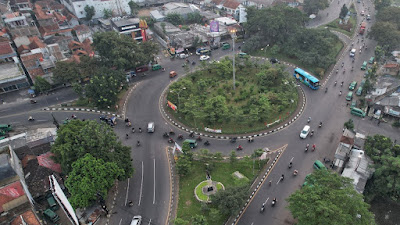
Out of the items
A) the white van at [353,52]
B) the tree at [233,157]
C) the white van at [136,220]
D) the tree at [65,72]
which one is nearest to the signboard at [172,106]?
the tree at [233,157]

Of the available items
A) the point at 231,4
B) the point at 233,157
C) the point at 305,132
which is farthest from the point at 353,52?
the point at 233,157

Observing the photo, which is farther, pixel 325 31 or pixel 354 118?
pixel 325 31

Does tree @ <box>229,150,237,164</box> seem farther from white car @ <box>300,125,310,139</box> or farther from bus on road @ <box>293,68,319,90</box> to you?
bus on road @ <box>293,68,319,90</box>

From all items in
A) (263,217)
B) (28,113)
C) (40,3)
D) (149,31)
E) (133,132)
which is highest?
(40,3)

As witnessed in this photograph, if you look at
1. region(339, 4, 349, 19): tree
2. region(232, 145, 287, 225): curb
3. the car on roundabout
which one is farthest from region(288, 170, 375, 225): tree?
region(339, 4, 349, 19): tree

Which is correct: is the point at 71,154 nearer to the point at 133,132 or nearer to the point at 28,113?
the point at 133,132

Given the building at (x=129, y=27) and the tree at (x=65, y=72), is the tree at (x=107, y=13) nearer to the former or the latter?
the building at (x=129, y=27)

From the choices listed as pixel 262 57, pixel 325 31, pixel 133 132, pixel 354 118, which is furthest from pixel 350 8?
pixel 133 132
